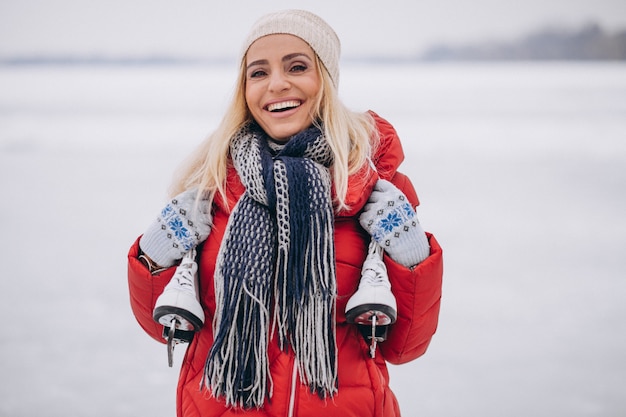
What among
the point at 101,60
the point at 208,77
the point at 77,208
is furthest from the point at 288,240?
the point at 101,60

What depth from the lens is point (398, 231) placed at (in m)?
1.10

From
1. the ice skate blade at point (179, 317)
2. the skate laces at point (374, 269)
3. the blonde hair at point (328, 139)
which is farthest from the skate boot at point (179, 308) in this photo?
the skate laces at point (374, 269)

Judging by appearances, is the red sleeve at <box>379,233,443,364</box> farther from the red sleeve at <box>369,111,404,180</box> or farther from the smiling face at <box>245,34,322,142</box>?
the smiling face at <box>245,34,322,142</box>

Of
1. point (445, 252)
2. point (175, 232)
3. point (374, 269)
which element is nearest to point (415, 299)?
point (374, 269)

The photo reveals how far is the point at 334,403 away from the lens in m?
1.08

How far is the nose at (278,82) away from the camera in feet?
3.97

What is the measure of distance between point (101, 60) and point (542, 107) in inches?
428

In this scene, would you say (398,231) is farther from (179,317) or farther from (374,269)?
(179,317)

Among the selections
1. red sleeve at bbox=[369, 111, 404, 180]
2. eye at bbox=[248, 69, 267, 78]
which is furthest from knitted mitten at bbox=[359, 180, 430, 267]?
eye at bbox=[248, 69, 267, 78]

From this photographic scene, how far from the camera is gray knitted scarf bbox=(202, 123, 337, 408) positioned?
3.51ft

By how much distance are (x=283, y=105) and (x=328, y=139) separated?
12 cm

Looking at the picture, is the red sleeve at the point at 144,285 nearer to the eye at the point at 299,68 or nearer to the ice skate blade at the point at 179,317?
the ice skate blade at the point at 179,317

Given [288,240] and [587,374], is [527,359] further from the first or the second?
[288,240]

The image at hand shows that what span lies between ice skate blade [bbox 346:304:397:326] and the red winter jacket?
2.9 inches
